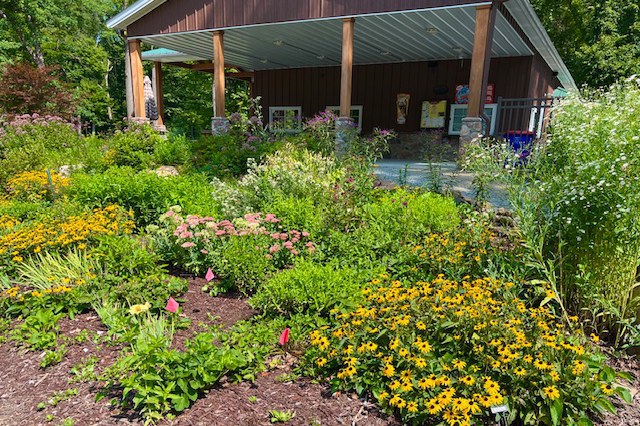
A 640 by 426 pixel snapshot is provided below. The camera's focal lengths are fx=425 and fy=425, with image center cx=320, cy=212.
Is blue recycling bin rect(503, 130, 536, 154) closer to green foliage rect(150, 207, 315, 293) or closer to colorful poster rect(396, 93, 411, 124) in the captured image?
colorful poster rect(396, 93, 411, 124)

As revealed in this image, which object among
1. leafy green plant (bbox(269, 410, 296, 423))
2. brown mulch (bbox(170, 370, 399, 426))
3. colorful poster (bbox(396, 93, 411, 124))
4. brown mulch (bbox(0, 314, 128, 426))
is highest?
colorful poster (bbox(396, 93, 411, 124))

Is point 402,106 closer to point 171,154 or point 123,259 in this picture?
point 171,154

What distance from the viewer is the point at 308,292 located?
10.6 feet

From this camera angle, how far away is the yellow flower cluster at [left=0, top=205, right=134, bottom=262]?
155 inches

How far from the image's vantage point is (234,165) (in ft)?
25.8

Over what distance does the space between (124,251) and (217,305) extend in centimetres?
99

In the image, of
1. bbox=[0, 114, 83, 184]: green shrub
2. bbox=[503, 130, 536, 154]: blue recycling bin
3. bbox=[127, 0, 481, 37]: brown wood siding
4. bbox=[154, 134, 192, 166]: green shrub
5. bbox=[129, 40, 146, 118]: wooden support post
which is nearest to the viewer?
bbox=[503, 130, 536, 154]: blue recycling bin

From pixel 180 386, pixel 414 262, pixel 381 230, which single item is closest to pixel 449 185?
pixel 381 230

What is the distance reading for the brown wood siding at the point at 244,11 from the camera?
26.2ft

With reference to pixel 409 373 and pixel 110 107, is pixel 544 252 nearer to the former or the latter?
pixel 409 373

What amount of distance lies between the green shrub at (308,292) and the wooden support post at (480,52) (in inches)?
207

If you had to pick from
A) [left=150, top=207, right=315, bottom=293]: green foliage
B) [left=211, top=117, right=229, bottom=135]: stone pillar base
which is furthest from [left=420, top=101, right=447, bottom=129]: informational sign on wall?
[left=150, top=207, right=315, bottom=293]: green foliage

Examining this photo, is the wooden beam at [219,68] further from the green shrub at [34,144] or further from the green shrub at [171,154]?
the green shrub at [34,144]

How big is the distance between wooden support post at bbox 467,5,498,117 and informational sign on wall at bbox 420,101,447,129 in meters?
5.19
